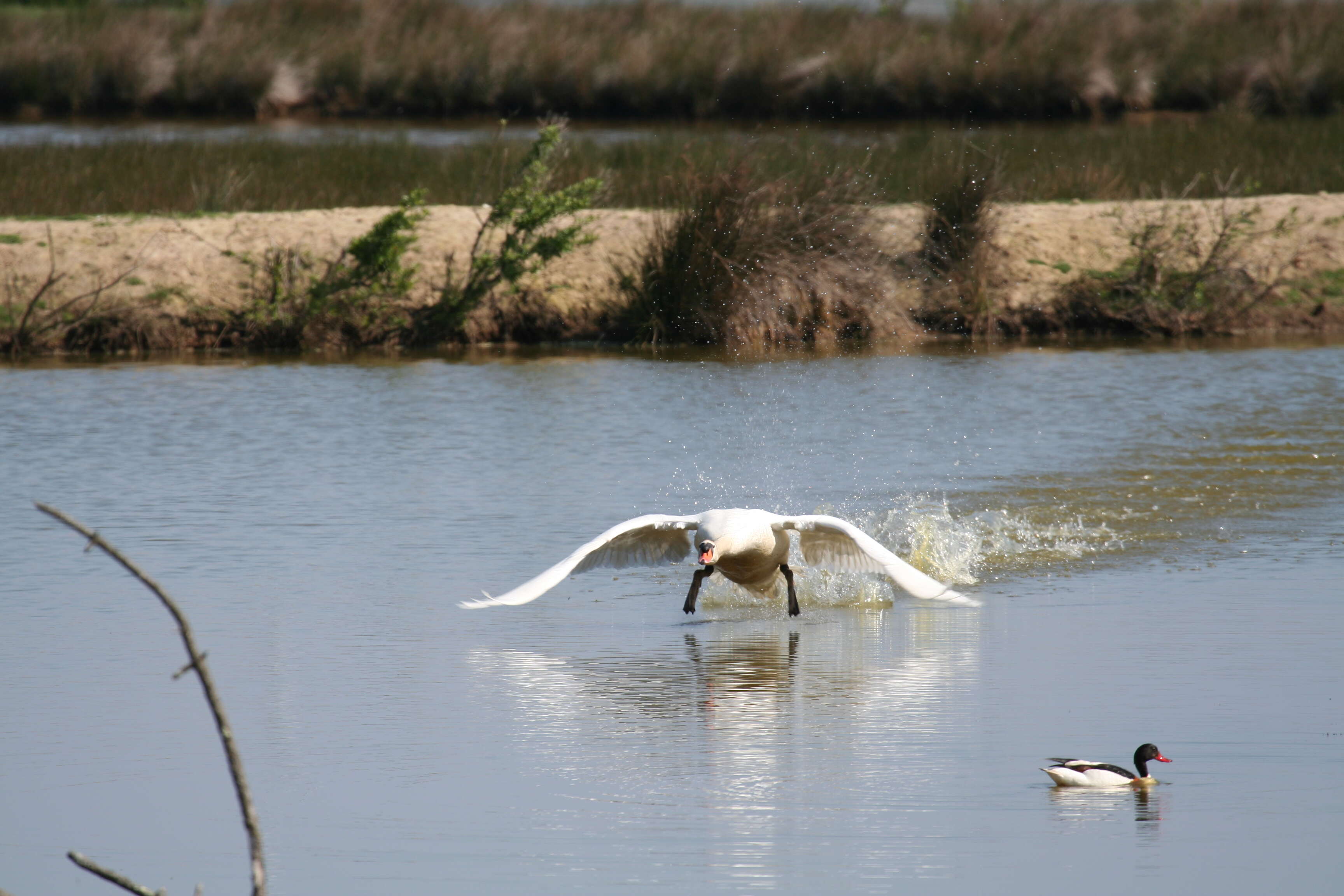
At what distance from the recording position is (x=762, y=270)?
18906mm

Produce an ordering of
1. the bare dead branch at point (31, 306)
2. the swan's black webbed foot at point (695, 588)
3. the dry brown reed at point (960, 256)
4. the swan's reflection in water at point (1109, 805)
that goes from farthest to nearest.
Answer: the dry brown reed at point (960, 256)
the bare dead branch at point (31, 306)
the swan's black webbed foot at point (695, 588)
the swan's reflection in water at point (1109, 805)

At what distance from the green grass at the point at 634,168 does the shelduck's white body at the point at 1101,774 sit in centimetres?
1363

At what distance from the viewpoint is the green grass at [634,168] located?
72.4ft

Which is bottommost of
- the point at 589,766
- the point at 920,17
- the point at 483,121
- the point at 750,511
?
the point at 589,766

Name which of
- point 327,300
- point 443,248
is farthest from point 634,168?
point 327,300

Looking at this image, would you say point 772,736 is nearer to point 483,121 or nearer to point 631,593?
point 631,593

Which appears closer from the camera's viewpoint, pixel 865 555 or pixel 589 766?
pixel 589 766

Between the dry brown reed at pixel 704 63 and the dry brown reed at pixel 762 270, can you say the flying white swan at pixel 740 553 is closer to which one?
the dry brown reed at pixel 762 270

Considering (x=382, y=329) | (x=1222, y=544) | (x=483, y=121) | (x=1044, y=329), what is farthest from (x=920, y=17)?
(x=1222, y=544)

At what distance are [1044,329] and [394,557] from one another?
1202 cm

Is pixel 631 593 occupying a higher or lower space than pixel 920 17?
lower

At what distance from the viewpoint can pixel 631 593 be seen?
10047 mm

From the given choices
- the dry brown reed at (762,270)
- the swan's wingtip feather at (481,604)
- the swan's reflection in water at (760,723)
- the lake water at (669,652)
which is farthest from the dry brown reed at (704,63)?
the swan's wingtip feather at (481,604)

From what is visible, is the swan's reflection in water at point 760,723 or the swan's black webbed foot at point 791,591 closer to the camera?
the swan's reflection in water at point 760,723
